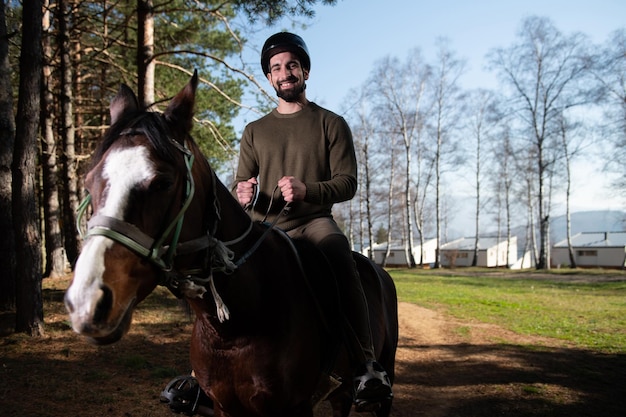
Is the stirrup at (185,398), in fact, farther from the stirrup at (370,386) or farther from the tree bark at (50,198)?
the tree bark at (50,198)

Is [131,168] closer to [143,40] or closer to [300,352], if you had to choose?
[300,352]

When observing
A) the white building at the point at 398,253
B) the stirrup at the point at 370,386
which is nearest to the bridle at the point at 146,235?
the stirrup at the point at 370,386

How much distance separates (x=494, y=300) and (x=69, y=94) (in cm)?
1504

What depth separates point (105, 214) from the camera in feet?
5.08

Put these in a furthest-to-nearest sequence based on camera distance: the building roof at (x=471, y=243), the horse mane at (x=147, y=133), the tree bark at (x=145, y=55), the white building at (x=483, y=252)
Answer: the building roof at (x=471, y=243) → the white building at (x=483, y=252) → the tree bark at (x=145, y=55) → the horse mane at (x=147, y=133)

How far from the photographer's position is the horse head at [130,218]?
56.7 inches

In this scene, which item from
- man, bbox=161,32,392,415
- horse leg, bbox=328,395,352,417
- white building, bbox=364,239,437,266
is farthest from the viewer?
white building, bbox=364,239,437,266

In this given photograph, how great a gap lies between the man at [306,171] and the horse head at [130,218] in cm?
95

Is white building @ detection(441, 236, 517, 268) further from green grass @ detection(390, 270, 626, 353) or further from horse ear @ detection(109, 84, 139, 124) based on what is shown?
horse ear @ detection(109, 84, 139, 124)

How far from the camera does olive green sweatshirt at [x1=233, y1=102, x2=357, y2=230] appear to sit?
116 inches

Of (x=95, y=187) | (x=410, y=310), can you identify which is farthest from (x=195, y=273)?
(x=410, y=310)

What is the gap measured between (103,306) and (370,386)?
1.75 meters

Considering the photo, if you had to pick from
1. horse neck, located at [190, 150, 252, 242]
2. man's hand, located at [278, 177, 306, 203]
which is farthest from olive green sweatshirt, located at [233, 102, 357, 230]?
horse neck, located at [190, 150, 252, 242]

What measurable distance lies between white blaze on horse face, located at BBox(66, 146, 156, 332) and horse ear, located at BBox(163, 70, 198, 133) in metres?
0.31
